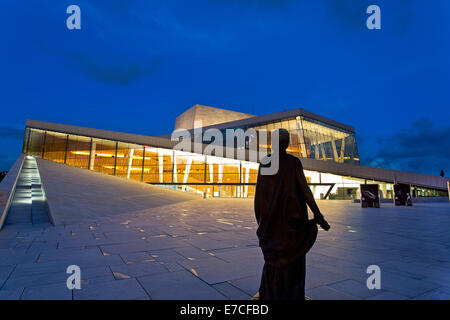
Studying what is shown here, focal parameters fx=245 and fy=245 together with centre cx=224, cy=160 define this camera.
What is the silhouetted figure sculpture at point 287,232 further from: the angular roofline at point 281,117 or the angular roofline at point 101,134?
the angular roofline at point 281,117

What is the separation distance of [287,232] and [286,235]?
0.09 feet

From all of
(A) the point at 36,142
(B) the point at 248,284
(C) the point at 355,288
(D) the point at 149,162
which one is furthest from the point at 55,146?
(C) the point at 355,288

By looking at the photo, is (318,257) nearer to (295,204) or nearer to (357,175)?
(295,204)

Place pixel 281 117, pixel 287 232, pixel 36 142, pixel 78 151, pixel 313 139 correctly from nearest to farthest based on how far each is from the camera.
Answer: pixel 287 232 → pixel 36 142 → pixel 78 151 → pixel 313 139 → pixel 281 117

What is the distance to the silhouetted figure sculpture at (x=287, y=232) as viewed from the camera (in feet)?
6.91

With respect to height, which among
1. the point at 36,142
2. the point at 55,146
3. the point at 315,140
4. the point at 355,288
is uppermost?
the point at 315,140

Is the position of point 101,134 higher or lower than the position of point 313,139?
lower

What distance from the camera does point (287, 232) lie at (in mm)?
2109

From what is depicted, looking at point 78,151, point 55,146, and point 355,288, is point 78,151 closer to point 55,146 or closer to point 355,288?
point 55,146

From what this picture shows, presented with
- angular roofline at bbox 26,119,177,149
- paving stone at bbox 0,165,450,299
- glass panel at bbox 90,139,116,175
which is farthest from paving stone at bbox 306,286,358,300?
glass panel at bbox 90,139,116,175

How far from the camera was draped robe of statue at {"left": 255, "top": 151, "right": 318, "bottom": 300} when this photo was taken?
211cm

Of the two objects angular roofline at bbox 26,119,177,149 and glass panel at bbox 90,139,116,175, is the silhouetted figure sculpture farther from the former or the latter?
glass panel at bbox 90,139,116,175

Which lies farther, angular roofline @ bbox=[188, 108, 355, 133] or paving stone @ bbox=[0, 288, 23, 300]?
angular roofline @ bbox=[188, 108, 355, 133]

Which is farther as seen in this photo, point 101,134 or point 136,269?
point 101,134
